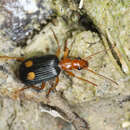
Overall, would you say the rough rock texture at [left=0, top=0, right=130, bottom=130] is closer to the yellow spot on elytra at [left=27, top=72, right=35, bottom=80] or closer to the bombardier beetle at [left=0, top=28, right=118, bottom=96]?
the bombardier beetle at [left=0, top=28, right=118, bottom=96]

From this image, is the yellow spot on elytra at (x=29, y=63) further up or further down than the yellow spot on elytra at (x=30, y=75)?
further up

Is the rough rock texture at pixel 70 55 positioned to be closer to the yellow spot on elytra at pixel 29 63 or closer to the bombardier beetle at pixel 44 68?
the bombardier beetle at pixel 44 68

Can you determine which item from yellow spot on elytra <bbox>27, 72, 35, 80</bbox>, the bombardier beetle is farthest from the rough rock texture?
yellow spot on elytra <bbox>27, 72, 35, 80</bbox>

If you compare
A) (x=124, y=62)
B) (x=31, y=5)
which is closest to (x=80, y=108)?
(x=124, y=62)

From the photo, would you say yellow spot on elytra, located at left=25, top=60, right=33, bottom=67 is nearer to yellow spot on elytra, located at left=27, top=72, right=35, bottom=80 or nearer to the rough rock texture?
yellow spot on elytra, located at left=27, top=72, right=35, bottom=80

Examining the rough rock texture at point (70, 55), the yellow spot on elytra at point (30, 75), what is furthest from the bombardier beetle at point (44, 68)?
the rough rock texture at point (70, 55)

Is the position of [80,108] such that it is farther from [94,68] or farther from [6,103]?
[6,103]

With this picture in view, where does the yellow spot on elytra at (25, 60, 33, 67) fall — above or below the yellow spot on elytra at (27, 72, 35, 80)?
above

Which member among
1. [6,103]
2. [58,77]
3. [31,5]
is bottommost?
[6,103]

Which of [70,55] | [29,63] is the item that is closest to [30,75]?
[29,63]

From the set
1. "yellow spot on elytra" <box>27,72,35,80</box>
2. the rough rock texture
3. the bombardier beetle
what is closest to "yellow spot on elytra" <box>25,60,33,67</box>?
the bombardier beetle

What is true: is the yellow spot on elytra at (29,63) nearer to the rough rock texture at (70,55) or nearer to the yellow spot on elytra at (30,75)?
the yellow spot on elytra at (30,75)
